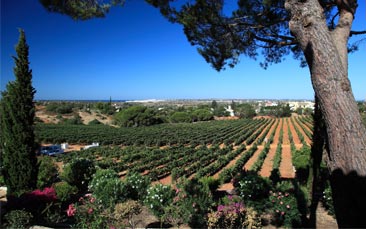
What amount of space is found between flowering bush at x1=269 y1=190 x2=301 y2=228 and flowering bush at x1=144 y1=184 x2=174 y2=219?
2.53 m

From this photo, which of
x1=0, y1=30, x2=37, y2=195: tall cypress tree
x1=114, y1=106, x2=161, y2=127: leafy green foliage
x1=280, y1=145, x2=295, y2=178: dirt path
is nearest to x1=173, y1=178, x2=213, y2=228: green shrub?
x1=0, y1=30, x2=37, y2=195: tall cypress tree

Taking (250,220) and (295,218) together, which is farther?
(295,218)

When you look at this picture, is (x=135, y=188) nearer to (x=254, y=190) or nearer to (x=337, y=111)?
(x=254, y=190)

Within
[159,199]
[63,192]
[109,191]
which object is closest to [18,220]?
[109,191]

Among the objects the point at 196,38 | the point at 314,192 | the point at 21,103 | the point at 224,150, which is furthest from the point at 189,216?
the point at 224,150

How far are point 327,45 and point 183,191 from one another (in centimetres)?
539

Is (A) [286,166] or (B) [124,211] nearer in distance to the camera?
(B) [124,211]

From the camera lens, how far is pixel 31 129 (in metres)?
7.95

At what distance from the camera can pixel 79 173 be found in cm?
1089

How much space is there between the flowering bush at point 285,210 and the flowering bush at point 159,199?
253cm

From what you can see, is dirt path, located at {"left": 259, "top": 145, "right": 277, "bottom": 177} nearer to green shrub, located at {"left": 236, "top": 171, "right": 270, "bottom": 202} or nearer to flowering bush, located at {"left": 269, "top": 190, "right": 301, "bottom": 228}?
green shrub, located at {"left": 236, "top": 171, "right": 270, "bottom": 202}

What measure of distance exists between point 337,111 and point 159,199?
16.4ft

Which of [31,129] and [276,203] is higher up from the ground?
[31,129]

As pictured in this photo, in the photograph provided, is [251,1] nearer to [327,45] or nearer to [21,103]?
[327,45]
